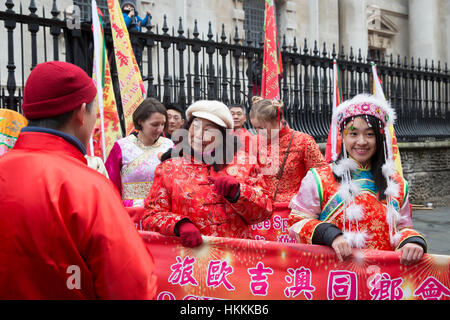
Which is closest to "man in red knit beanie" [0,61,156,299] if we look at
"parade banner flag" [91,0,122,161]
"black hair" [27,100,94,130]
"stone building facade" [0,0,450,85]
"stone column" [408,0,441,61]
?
"black hair" [27,100,94,130]

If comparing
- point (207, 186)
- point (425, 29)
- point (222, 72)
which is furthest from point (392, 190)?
point (425, 29)

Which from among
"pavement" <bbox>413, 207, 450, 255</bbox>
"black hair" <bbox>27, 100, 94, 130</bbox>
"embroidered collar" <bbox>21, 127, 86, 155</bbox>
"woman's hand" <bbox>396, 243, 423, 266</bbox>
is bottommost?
"pavement" <bbox>413, 207, 450, 255</bbox>

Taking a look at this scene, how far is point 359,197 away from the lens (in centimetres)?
252

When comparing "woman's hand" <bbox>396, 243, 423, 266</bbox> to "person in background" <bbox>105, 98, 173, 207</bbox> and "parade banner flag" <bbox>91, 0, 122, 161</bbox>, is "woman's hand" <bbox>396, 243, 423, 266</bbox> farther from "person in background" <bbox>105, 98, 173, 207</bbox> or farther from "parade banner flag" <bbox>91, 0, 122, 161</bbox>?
"parade banner flag" <bbox>91, 0, 122, 161</bbox>

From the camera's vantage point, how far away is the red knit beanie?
1.49 m

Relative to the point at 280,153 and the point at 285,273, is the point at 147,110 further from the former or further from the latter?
the point at 285,273

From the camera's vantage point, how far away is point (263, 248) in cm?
258

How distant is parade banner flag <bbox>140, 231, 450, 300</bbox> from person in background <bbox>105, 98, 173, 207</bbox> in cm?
127

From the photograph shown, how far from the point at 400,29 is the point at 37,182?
2297 centimetres

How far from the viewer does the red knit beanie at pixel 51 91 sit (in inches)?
58.6

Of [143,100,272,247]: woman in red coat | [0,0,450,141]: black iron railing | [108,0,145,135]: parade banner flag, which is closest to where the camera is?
[143,100,272,247]: woman in red coat

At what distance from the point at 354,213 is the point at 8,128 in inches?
92.4
